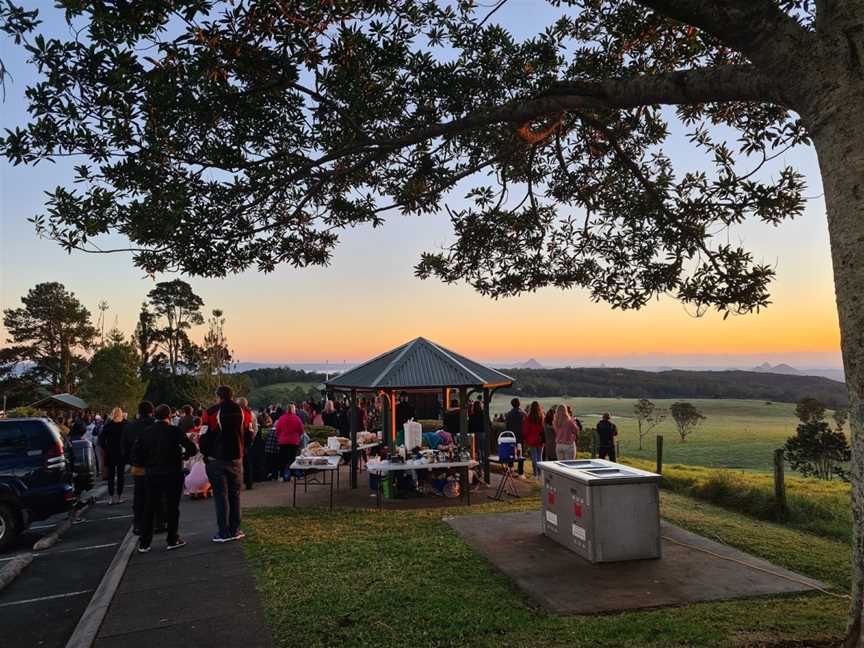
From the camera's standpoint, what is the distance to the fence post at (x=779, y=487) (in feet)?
31.9

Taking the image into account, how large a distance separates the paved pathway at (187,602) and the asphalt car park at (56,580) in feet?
1.68

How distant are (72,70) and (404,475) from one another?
8.42 m

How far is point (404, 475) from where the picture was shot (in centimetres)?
1146

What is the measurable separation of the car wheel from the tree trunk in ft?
33.1

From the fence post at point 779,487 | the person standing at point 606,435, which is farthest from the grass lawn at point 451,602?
the person standing at point 606,435

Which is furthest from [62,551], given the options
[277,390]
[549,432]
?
[277,390]

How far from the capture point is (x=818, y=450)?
35.1 m

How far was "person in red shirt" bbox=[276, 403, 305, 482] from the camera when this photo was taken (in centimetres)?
1356

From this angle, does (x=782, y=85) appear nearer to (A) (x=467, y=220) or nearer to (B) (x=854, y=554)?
(B) (x=854, y=554)

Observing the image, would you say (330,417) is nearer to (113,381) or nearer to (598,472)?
(598,472)

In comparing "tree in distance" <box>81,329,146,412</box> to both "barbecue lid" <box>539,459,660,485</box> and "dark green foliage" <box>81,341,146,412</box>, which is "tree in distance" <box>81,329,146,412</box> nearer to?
"dark green foliage" <box>81,341,146,412</box>

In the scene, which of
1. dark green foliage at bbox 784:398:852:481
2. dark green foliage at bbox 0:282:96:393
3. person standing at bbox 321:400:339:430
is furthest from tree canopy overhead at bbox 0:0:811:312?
dark green foliage at bbox 0:282:96:393

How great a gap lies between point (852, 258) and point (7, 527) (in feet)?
35.0

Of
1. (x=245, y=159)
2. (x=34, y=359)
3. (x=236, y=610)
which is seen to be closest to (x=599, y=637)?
(x=236, y=610)
